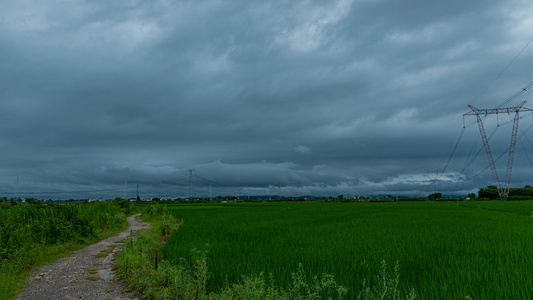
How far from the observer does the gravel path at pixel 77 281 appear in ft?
21.9

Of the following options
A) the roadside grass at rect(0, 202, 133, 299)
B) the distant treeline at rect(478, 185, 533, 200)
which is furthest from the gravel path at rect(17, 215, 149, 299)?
the distant treeline at rect(478, 185, 533, 200)

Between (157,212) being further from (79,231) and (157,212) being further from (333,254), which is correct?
(333,254)

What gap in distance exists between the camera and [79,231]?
45.8 feet

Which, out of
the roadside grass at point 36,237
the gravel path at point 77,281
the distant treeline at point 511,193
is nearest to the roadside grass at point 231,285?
the gravel path at point 77,281

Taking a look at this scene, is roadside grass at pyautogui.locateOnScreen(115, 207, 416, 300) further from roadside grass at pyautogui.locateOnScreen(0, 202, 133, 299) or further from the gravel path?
roadside grass at pyautogui.locateOnScreen(0, 202, 133, 299)

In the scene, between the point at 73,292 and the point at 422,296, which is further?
the point at 73,292

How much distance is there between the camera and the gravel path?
6688 mm

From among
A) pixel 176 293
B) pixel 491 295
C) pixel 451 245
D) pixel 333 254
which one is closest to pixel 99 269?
pixel 176 293

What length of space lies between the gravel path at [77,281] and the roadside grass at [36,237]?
1.10ft

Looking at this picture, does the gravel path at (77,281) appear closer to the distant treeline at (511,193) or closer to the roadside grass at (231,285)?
the roadside grass at (231,285)

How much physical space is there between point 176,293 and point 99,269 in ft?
14.5

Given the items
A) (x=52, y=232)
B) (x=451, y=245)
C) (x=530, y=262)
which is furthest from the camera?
(x=52, y=232)

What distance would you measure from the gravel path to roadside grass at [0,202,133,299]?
0.34 metres

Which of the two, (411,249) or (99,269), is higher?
(411,249)
